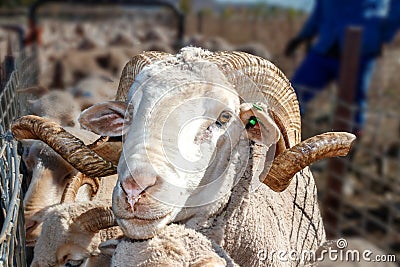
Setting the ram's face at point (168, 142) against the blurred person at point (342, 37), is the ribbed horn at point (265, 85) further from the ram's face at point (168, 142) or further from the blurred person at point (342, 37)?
the blurred person at point (342, 37)

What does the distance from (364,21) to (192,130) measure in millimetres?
6920

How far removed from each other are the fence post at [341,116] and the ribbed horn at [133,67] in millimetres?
3802

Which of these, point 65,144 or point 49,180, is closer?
point 65,144

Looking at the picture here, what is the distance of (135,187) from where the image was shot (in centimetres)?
232

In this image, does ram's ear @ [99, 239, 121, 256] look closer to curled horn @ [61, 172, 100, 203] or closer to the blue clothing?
curled horn @ [61, 172, 100, 203]

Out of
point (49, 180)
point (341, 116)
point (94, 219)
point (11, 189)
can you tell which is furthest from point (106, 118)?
point (341, 116)

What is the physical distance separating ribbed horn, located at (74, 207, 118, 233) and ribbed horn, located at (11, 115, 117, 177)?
20 cm

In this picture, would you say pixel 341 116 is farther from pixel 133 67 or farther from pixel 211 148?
pixel 211 148

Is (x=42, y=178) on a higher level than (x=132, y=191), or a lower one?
lower

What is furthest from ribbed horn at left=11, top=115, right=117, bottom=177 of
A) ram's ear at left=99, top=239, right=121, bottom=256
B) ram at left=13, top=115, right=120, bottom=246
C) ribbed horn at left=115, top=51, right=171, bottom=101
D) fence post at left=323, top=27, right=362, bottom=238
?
fence post at left=323, top=27, right=362, bottom=238

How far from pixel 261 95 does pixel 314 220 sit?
0.80 meters

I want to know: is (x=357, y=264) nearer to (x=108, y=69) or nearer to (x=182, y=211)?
(x=182, y=211)

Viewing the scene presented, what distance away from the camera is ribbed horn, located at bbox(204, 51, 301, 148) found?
2.74 meters

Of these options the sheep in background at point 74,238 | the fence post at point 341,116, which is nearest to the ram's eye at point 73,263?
the sheep in background at point 74,238
